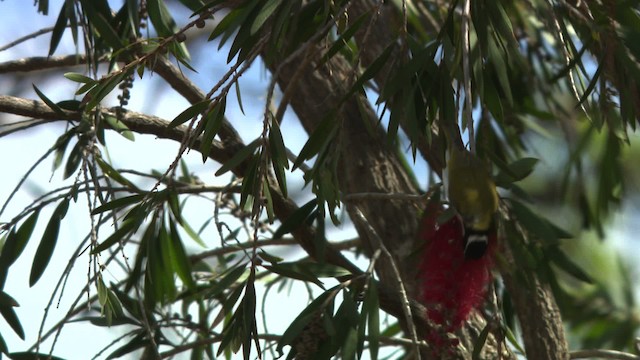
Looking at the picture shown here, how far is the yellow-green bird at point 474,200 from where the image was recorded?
1.21m

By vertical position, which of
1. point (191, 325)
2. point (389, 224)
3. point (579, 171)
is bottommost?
point (191, 325)

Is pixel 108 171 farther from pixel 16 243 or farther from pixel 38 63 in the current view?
pixel 38 63

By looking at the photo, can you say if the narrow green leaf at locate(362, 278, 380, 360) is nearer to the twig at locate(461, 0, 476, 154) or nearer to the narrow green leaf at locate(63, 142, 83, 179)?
the twig at locate(461, 0, 476, 154)

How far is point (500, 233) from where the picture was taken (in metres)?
1.40

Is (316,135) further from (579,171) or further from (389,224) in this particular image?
(579,171)

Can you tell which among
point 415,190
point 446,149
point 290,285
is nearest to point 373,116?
point 415,190

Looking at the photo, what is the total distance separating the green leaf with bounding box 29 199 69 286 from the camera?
167 centimetres

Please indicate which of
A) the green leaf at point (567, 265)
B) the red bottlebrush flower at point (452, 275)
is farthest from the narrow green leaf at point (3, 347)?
the green leaf at point (567, 265)

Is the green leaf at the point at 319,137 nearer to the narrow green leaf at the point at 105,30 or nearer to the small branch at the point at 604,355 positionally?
the narrow green leaf at the point at 105,30

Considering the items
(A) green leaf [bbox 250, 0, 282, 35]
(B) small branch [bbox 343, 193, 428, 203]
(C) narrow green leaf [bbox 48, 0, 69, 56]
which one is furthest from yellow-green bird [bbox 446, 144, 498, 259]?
(C) narrow green leaf [bbox 48, 0, 69, 56]

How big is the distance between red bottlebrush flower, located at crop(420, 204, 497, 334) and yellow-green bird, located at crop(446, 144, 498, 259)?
32 mm

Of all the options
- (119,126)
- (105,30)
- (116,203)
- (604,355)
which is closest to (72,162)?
(119,126)

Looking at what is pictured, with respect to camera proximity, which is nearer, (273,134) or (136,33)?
(273,134)

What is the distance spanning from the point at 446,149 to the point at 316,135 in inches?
7.3
